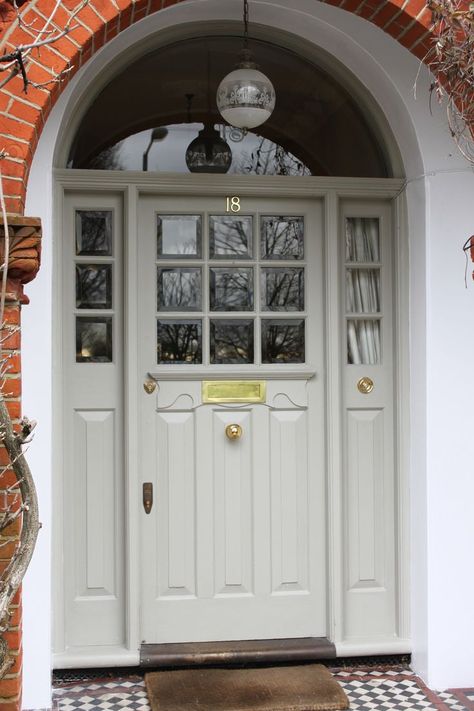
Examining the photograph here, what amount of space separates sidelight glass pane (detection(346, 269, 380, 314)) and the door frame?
89 mm

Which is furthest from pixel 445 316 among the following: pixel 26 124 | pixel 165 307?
pixel 26 124

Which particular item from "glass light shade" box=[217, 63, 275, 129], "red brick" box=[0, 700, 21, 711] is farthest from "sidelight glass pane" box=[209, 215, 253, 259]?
"red brick" box=[0, 700, 21, 711]

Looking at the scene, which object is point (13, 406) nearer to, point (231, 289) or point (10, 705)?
point (10, 705)

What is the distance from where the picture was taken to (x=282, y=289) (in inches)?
203

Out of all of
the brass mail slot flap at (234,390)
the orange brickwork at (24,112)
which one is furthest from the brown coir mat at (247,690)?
the brass mail slot flap at (234,390)

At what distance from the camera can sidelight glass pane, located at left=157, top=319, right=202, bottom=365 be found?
505 centimetres

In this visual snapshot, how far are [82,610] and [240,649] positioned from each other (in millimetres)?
854

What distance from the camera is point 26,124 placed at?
391 cm

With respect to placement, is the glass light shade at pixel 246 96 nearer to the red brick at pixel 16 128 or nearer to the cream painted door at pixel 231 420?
the cream painted door at pixel 231 420

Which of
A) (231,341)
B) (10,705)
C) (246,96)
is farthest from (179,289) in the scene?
(10,705)

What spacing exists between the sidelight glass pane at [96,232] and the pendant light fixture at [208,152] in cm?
53

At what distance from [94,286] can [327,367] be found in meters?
1.31

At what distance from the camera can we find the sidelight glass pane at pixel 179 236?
5062 mm

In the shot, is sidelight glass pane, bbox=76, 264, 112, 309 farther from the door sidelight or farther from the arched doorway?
the door sidelight
